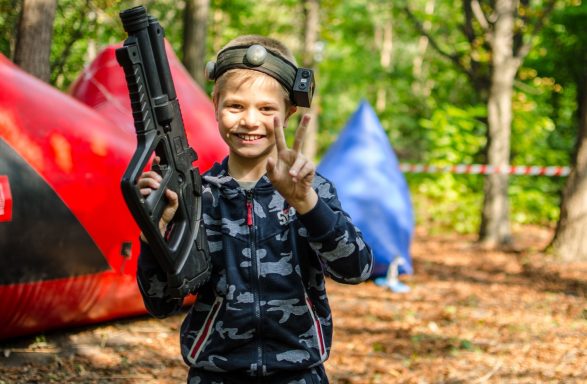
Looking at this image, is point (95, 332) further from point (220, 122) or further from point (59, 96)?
point (220, 122)

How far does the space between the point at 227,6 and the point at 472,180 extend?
5437 millimetres

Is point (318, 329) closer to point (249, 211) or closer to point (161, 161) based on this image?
point (249, 211)

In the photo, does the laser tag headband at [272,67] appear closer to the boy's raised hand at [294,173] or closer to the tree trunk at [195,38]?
the boy's raised hand at [294,173]

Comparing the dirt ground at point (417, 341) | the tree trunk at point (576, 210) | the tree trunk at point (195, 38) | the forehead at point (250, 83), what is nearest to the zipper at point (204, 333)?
the forehead at point (250, 83)

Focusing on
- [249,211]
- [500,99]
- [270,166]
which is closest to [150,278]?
[249,211]

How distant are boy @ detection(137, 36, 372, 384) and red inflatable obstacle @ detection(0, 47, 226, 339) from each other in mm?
2095

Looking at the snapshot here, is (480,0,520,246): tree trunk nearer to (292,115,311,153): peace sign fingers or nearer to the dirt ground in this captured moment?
the dirt ground

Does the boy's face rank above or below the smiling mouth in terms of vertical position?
above

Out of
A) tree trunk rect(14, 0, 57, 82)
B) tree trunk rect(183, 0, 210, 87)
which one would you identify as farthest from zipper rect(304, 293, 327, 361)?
tree trunk rect(183, 0, 210, 87)

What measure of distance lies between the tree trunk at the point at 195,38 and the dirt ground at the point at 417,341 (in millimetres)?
3734

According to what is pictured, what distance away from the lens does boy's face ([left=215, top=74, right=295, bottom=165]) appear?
5.97ft

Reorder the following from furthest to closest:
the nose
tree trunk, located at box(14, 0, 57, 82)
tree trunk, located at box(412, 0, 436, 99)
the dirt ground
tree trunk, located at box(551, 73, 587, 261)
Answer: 1. tree trunk, located at box(412, 0, 436, 99)
2. tree trunk, located at box(551, 73, 587, 261)
3. tree trunk, located at box(14, 0, 57, 82)
4. the dirt ground
5. the nose

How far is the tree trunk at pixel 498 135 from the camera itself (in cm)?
830

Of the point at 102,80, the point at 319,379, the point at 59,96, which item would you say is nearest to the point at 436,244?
the point at 102,80
